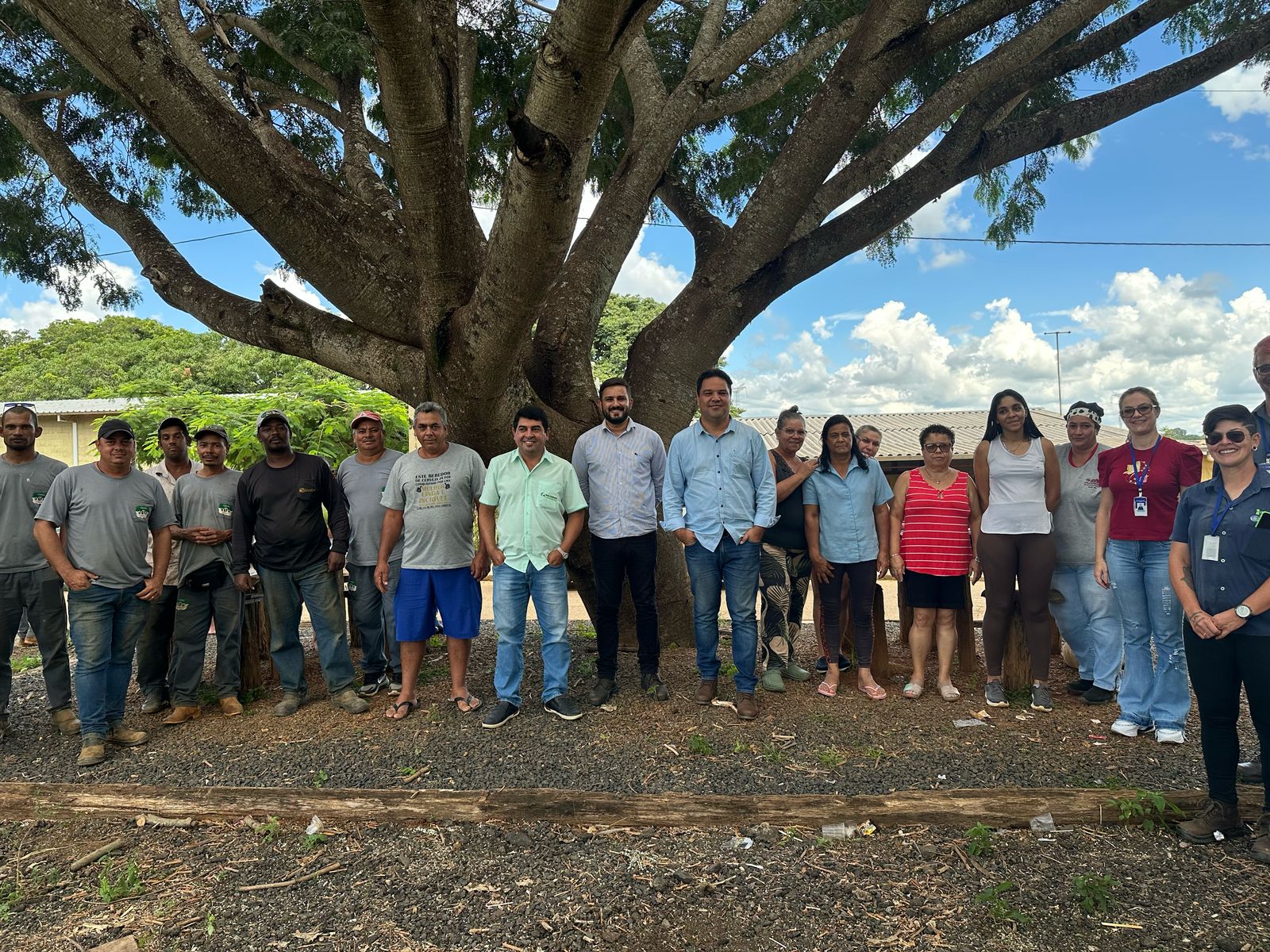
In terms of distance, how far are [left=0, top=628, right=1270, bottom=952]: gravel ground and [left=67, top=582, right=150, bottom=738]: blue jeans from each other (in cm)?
28

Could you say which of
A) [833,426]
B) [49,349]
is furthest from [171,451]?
[49,349]

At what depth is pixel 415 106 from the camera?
12.2 feet

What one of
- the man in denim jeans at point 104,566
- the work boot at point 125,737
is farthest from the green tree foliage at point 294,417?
the work boot at point 125,737

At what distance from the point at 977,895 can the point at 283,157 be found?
21.8 ft

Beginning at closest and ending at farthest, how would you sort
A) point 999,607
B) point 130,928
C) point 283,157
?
1. point 130,928
2. point 999,607
3. point 283,157

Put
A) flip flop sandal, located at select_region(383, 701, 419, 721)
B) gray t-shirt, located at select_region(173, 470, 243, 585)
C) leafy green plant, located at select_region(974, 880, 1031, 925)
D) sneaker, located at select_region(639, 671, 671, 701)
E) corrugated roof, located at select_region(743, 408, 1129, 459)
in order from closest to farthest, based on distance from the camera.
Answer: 1. leafy green plant, located at select_region(974, 880, 1031, 925)
2. flip flop sandal, located at select_region(383, 701, 419, 721)
3. sneaker, located at select_region(639, 671, 671, 701)
4. gray t-shirt, located at select_region(173, 470, 243, 585)
5. corrugated roof, located at select_region(743, 408, 1129, 459)

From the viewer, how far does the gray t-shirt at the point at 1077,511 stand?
5199mm

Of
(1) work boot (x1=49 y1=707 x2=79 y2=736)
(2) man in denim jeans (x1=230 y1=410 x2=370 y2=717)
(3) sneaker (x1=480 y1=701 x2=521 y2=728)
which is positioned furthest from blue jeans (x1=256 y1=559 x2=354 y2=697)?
(1) work boot (x1=49 y1=707 x2=79 y2=736)

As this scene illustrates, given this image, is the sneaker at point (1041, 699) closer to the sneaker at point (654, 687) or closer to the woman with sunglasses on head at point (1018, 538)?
the woman with sunglasses on head at point (1018, 538)

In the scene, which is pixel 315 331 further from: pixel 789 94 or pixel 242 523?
pixel 789 94

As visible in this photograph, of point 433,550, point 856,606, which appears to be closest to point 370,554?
point 433,550

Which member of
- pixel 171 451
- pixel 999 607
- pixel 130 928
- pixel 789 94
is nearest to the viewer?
pixel 130 928

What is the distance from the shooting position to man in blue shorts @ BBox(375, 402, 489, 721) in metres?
5.07

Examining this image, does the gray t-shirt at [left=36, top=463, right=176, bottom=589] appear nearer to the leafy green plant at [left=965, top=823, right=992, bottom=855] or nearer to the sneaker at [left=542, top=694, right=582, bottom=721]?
the sneaker at [left=542, top=694, right=582, bottom=721]
